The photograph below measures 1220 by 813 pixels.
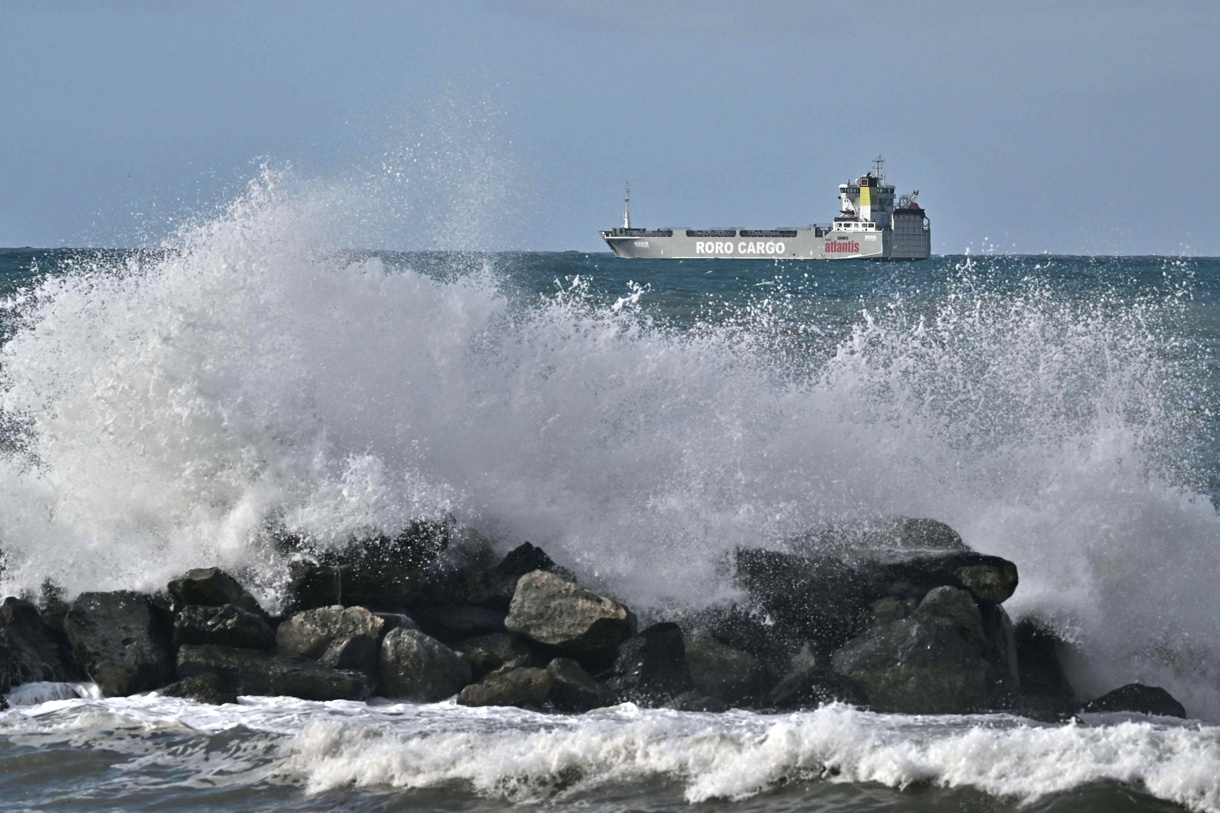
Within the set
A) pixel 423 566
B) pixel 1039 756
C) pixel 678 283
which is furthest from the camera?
pixel 678 283

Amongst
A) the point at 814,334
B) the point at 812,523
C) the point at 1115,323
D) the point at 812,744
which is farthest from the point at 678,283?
the point at 812,744

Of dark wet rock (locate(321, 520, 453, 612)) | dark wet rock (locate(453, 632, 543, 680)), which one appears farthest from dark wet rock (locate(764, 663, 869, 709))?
dark wet rock (locate(321, 520, 453, 612))

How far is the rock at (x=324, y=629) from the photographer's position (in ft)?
21.8

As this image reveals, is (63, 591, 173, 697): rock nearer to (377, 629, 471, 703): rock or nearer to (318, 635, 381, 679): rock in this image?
(318, 635, 381, 679): rock

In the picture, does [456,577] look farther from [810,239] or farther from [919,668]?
[810,239]

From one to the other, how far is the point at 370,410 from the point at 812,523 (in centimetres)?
286

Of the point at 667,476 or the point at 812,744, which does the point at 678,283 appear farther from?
the point at 812,744

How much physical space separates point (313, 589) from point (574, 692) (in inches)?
65.8

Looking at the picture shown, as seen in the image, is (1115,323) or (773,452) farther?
(1115,323)

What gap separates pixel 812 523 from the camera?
26.3 feet

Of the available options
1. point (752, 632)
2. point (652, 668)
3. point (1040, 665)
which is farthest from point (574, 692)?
point (1040, 665)

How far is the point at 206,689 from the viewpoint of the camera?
6.28 meters

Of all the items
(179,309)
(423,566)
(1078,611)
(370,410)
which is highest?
A: (179,309)

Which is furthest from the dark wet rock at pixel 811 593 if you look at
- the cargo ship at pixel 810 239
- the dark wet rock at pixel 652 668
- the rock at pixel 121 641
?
the cargo ship at pixel 810 239
